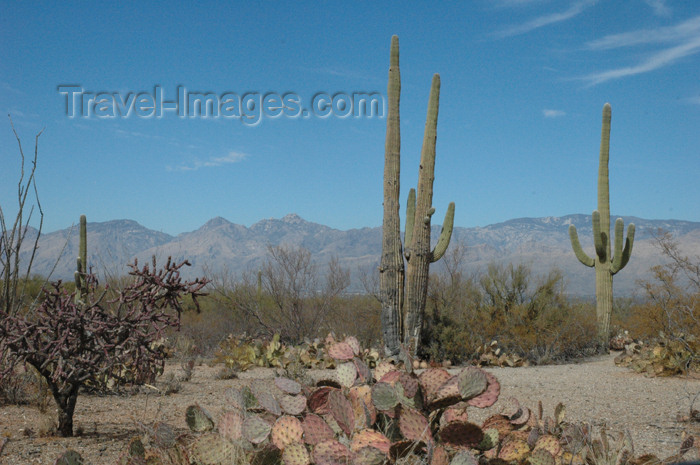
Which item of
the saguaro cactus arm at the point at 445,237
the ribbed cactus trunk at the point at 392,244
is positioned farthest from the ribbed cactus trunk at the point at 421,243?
the saguaro cactus arm at the point at 445,237

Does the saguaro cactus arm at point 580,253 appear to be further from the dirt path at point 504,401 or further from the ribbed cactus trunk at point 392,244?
the ribbed cactus trunk at point 392,244

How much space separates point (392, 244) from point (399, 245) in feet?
0.44

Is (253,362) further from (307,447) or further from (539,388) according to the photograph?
(307,447)

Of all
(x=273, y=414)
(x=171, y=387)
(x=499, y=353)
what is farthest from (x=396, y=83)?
(x=273, y=414)

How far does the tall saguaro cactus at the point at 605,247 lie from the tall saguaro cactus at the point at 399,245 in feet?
19.2

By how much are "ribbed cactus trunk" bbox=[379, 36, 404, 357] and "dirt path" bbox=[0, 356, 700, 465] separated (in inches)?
81.1

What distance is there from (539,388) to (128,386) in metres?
5.47

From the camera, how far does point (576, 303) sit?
Answer: 15500 mm

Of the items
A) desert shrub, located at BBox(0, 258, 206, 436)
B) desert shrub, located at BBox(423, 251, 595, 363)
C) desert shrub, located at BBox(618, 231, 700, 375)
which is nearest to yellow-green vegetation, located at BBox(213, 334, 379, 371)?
desert shrub, located at BBox(423, 251, 595, 363)

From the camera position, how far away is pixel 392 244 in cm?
1118

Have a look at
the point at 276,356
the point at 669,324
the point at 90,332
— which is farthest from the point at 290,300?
the point at 90,332

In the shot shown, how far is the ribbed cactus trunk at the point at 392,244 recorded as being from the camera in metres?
11.0

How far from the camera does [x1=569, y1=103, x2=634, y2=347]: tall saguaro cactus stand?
15469 millimetres

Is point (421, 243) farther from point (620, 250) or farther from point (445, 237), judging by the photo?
point (620, 250)
